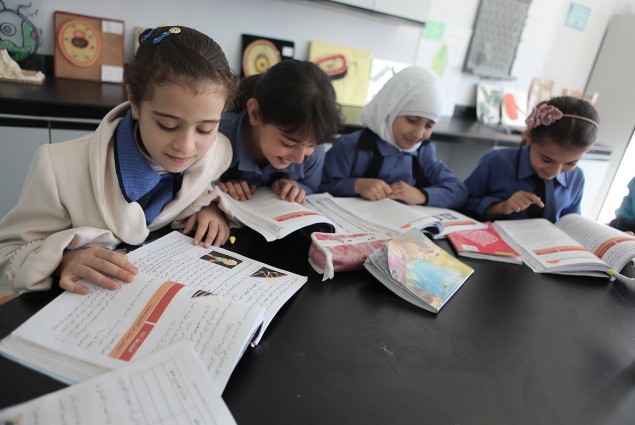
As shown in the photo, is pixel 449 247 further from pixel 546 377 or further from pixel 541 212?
pixel 541 212

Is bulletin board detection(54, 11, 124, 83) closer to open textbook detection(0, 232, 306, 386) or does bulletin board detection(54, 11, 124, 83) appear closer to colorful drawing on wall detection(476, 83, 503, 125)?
open textbook detection(0, 232, 306, 386)

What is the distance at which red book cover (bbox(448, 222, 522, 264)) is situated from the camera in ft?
3.27

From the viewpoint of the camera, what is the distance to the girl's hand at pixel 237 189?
101cm

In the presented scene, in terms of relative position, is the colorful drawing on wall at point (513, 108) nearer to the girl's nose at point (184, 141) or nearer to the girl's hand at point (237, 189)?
the girl's hand at point (237, 189)

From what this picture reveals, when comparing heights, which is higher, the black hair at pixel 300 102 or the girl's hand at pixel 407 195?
the black hair at pixel 300 102

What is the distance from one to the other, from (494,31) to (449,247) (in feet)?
7.51

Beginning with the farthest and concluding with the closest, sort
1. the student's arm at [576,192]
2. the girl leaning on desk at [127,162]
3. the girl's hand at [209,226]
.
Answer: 1. the student's arm at [576,192]
2. the girl's hand at [209,226]
3. the girl leaning on desk at [127,162]

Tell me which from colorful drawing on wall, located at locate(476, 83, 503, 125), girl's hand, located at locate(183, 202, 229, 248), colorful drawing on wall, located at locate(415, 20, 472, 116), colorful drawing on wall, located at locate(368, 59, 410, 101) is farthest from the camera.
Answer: colorful drawing on wall, located at locate(476, 83, 503, 125)

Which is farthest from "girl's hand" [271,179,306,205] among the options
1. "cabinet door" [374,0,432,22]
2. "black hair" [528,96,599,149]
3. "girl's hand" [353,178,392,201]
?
"cabinet door" [374,0,432,22]

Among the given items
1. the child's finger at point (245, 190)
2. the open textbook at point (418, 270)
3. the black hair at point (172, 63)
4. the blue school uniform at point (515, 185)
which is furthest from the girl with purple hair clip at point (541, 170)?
the black hair at point (172, 63)

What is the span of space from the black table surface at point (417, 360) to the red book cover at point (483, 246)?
0.48 feet

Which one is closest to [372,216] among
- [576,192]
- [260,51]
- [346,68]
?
[576,192]

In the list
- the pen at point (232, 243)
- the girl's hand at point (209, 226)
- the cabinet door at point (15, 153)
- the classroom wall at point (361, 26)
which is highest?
the classroom wall at point (361, 26)

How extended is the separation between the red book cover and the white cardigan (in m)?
0.73
